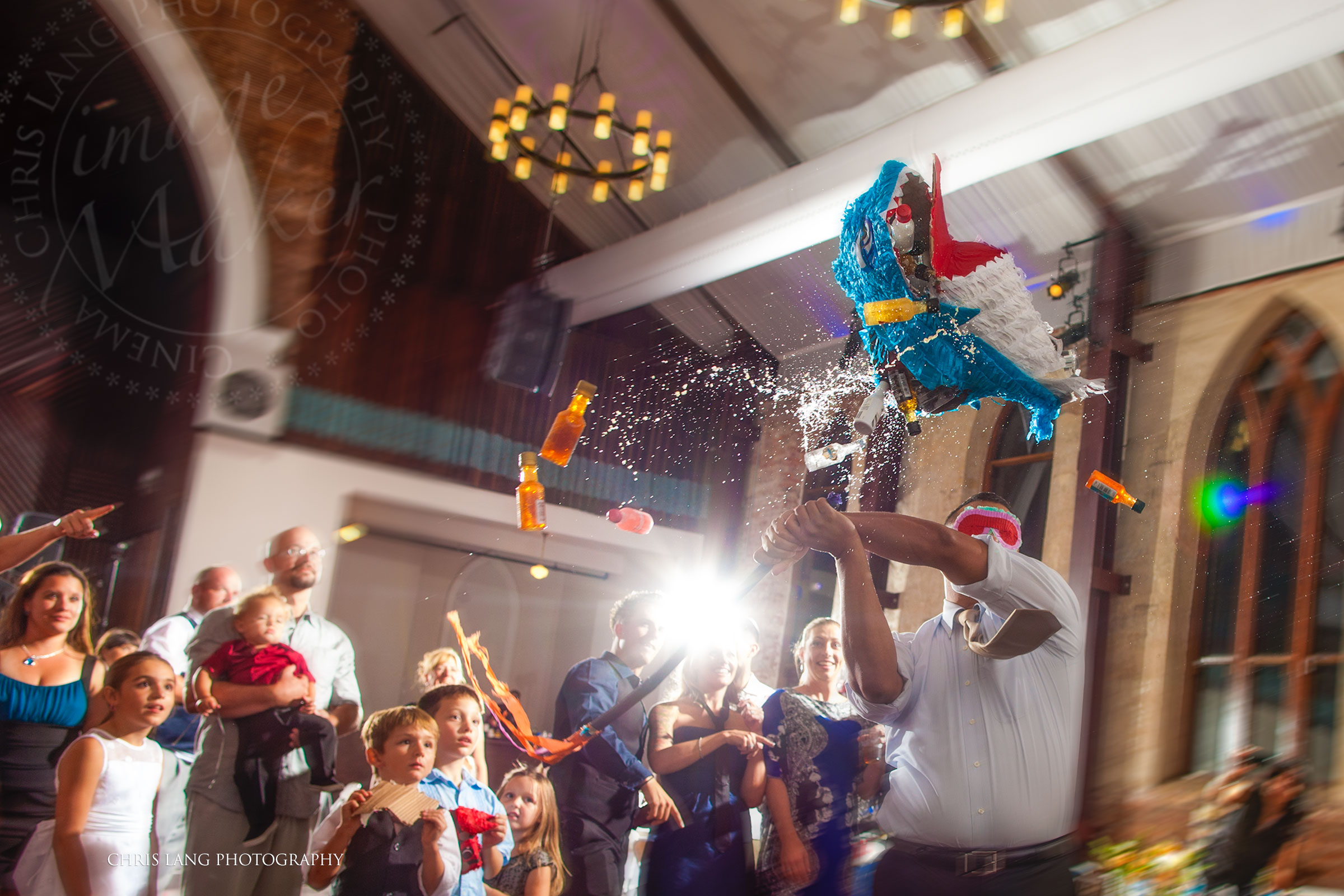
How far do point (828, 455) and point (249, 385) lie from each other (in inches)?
53.0

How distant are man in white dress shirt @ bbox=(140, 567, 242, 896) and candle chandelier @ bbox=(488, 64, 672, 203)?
3.33 ft

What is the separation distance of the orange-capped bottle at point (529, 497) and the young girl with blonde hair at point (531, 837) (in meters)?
0.40

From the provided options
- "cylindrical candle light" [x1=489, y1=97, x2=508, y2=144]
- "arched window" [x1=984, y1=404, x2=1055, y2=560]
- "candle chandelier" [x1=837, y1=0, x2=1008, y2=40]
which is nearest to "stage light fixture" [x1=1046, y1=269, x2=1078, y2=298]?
"arched window" [x1=984, y1=404, x2=1055, y2=560]

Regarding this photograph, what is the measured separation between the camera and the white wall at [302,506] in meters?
1.59

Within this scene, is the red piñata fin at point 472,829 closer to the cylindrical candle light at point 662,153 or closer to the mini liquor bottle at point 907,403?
the mini liquor bottle at point 907,403

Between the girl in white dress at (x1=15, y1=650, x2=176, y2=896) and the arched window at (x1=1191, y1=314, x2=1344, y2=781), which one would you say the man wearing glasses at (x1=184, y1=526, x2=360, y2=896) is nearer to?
the girl in white dress at (x1=15, y1=650, x2=176, y2=896)

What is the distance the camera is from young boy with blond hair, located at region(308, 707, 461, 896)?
134 centimetres

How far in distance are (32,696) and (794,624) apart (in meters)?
1.32

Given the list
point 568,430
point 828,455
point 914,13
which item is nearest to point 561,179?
point 568,430

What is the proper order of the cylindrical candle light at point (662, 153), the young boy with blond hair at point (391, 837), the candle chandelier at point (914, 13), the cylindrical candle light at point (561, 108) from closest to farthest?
the candle chandelier at point (914, 13), the young boy with blond hair at point (391, 837), the cylindrical candle light at point (662, 153), the cylindrical candle light at point (561, 108)

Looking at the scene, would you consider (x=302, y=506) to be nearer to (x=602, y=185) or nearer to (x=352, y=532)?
(x=352, y=532)

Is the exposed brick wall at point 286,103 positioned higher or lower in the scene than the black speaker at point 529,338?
higher

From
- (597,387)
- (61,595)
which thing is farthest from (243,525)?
(597,387)

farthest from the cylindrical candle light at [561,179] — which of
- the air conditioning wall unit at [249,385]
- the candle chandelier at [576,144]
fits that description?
the air conditioning wall unit at [249,385]
